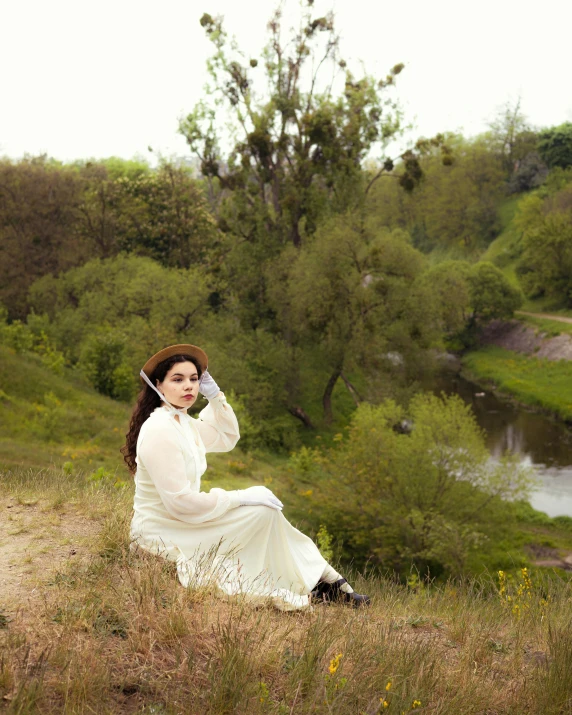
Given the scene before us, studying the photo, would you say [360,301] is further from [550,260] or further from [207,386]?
[207,386]

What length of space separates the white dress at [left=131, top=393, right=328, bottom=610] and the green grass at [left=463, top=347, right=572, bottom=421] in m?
34.1

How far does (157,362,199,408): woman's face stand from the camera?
18.6ft

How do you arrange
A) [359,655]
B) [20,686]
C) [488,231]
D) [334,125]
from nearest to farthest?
[20,686]
[359,655]
[334,125]
[488,231]

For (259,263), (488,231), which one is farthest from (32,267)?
(488,231)

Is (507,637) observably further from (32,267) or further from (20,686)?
(32,267)

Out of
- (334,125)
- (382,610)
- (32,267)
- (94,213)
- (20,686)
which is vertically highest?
(334,125)

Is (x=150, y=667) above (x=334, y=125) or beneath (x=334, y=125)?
beneath

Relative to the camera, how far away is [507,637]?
5.26 meters

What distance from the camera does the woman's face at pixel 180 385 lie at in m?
5.68

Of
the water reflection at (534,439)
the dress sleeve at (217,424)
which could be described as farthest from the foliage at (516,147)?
the dress sleeve at (217,424)

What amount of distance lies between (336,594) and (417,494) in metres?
15.7

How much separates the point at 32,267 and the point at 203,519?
38633 millimetres

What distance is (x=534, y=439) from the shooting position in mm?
33844

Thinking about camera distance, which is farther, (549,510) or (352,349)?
(352,349)
